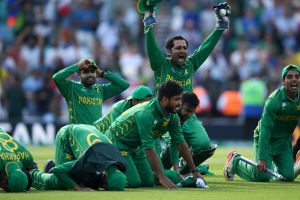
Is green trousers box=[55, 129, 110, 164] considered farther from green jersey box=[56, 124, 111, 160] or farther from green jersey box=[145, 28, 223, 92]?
green jersey box=[145, 28, 223, 92]

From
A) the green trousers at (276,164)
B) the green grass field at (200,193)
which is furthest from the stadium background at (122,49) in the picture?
the green grass field at (200,193)

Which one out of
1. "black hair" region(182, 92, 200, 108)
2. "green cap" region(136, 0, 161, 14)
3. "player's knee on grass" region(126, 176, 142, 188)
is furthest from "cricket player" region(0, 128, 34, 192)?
"green cap" region(136, 0, 161, 14)

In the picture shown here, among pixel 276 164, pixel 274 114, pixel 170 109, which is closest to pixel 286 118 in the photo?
pixel 274 114

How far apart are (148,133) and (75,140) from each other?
90cm

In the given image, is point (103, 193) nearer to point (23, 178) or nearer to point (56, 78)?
point (23, 178)

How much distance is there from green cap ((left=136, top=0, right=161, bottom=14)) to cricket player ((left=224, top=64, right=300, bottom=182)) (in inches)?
82.2

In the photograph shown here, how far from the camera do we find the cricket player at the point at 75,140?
11.4 meters

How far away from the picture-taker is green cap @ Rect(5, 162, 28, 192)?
36.8 feet

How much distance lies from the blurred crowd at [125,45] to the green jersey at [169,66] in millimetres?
11215

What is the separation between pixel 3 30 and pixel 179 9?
5.17 metres

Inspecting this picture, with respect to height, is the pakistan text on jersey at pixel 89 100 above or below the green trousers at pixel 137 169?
above

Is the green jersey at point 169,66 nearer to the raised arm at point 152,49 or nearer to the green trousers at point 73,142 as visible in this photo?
the raised arm at point 152,49

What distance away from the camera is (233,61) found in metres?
27.0

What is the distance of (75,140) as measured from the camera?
11617mm
